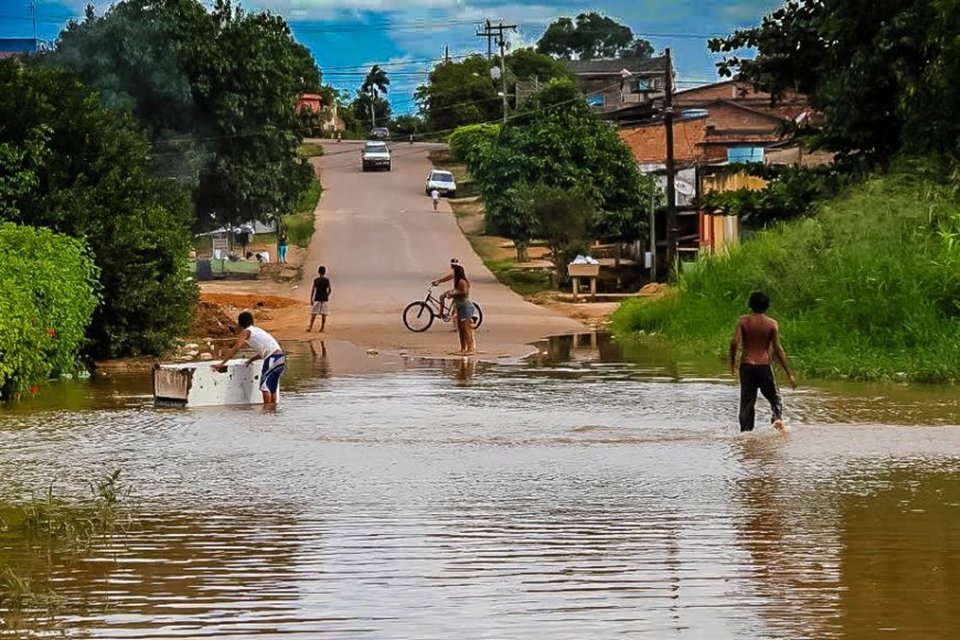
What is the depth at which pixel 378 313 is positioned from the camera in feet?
128

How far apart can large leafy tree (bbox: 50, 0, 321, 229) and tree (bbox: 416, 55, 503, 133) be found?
177 ft

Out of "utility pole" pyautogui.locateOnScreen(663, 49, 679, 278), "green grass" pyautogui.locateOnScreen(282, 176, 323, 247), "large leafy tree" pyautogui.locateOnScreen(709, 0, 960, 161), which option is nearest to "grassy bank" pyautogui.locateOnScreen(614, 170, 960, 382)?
"large leafy tree" pyautogui.locateOnScreen(709, 0, 960, 161)

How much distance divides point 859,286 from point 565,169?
2969cm

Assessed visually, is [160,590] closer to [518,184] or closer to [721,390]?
[721,390]

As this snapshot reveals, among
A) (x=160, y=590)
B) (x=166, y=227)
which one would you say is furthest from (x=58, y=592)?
(x=166, y=227)

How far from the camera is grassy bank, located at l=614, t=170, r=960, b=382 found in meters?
22.6

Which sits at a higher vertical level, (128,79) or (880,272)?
(128,79)

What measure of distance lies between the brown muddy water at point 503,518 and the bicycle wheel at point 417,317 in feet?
45.0

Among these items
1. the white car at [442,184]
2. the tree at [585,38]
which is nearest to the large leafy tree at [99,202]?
the white car at [442,184]

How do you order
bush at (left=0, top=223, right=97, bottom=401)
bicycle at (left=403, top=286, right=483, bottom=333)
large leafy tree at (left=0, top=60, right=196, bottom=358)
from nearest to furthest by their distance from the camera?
bush at (left=0, top=223, right=97, bottom=401)
large leafy tree at (left=0, top=60, right=196, bottom=358)
bicycle at (left=403, top=286, right=483, bottom=333)

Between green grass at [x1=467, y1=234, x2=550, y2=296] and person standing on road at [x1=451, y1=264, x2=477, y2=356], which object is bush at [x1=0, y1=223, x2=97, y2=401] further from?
green grass at [x1=467, y1=234, x2=550, y2=296]

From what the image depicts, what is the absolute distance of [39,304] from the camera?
21109 millimetres

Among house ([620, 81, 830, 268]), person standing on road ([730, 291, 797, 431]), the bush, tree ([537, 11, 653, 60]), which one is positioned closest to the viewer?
person standing on road ([730, 291, 797, 431])

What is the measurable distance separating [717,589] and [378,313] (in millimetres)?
31028
